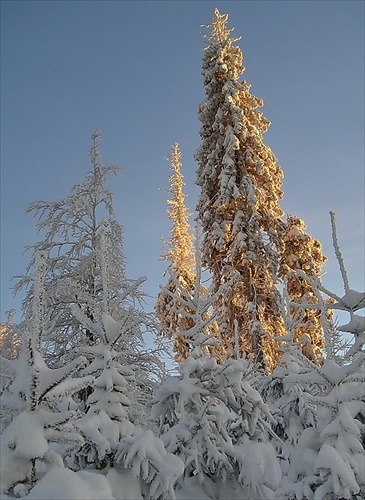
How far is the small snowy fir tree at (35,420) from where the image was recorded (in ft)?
9.34

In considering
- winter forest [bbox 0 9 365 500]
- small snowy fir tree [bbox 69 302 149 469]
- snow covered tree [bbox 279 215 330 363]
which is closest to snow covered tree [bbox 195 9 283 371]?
snow covered tree [bbox 279 215 330 363]

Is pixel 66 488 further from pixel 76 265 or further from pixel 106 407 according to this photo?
pixel 76 265

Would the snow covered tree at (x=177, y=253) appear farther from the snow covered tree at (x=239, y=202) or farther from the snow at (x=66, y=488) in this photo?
the snow at (x=66, y=488)

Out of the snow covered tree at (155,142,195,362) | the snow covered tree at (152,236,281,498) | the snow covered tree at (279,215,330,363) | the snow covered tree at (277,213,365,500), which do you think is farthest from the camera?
the snow covered tree at (155,142,195,362)

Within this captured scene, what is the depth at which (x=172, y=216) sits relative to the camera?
1179 inches

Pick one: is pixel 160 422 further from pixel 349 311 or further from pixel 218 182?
pixel 218 182

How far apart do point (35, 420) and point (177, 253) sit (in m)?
25.4

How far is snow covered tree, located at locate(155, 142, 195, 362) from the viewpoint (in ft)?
82.7

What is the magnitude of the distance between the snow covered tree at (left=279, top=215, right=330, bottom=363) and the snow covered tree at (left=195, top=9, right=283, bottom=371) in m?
2.22

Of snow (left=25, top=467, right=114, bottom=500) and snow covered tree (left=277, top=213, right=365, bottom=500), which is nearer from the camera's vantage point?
snow (left=25, top=467, right=114, bottom=500)

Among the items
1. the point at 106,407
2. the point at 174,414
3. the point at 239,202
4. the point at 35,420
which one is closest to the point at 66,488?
the point at 35,420

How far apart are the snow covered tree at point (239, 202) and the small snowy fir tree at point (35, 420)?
1287cm

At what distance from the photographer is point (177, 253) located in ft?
93.0

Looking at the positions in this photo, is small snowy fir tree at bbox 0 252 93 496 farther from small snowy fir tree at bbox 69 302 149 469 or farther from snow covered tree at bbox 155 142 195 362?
snow covered tree at bbox 155 142 195 362
